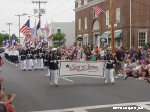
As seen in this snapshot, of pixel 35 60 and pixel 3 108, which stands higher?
pixel 35 60

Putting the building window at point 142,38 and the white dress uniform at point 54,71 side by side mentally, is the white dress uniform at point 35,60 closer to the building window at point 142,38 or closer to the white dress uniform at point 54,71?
the white dress uniform at point 54,71

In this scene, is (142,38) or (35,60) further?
(142,38)

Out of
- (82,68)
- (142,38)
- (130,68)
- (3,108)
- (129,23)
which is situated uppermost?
(129,23)

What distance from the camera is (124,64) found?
72.7ft

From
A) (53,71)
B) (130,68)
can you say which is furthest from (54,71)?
(130,68)

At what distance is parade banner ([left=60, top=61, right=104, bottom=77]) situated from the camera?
18.4m

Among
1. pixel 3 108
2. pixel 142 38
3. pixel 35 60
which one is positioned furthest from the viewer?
pixel 142 38

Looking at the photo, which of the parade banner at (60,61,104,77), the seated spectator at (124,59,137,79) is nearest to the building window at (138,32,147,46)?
the seated spectator at (124,59,137,79)

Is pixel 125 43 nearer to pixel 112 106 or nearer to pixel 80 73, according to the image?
pixel 80 73

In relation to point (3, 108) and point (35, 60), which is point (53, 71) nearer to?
point (3, 108)

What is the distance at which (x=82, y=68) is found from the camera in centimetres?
1873

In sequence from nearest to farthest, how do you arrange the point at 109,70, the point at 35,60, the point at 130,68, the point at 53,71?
the point at 53,71, the point at 109,70, the point at 130,68, the point at 35,60

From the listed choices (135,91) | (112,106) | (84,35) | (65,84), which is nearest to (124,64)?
(65,84)

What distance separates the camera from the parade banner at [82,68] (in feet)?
60.3
